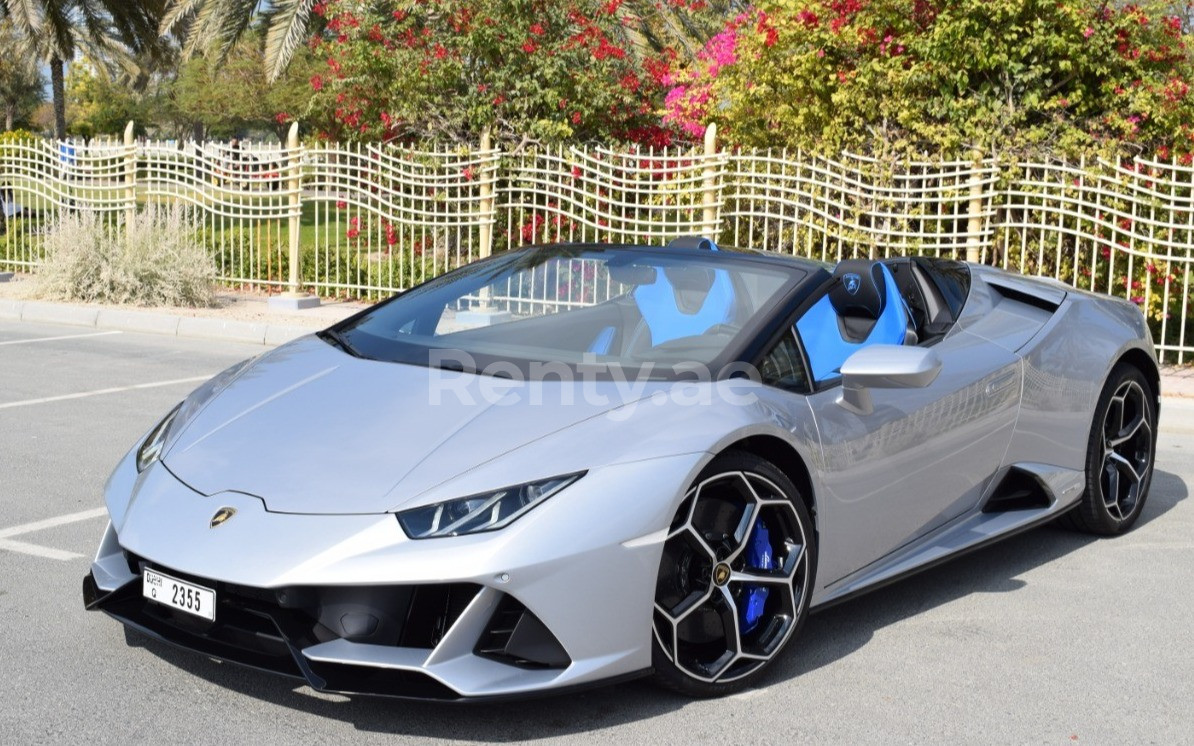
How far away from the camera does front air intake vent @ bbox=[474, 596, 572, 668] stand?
134 inches

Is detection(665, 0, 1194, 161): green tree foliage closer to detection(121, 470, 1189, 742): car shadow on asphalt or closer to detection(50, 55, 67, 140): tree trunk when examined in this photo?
detection(121, 470, 1189, 742): car shadow on asphalt

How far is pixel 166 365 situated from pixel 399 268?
4.81 metres

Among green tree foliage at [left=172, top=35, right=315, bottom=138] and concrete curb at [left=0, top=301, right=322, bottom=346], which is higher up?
green tree foliage at [left=172, top=35, right=315, bottom=138]

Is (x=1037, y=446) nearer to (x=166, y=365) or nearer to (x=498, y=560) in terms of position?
(x=498, y=560)

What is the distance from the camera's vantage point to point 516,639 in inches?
135

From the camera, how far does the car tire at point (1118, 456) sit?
18.6 feet

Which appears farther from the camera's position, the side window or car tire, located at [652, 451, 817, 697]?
the side window

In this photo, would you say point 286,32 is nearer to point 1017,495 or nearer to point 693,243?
point 693,243

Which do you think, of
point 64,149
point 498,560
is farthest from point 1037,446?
point 64,149

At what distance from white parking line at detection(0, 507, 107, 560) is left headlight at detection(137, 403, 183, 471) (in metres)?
1.08

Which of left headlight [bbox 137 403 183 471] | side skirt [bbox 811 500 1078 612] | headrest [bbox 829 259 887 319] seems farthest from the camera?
headrest [bbox 829 259 887 319]

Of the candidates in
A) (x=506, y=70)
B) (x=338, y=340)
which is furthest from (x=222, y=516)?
(x=506, y=70)

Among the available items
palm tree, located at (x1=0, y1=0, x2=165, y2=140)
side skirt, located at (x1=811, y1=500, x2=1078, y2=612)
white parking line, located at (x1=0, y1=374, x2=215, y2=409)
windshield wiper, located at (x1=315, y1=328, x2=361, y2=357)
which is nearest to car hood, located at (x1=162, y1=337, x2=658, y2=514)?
windshield wiper, located at (x1=315, y1=328, x2=361, y2=357)

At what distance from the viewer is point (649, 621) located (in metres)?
3.60
